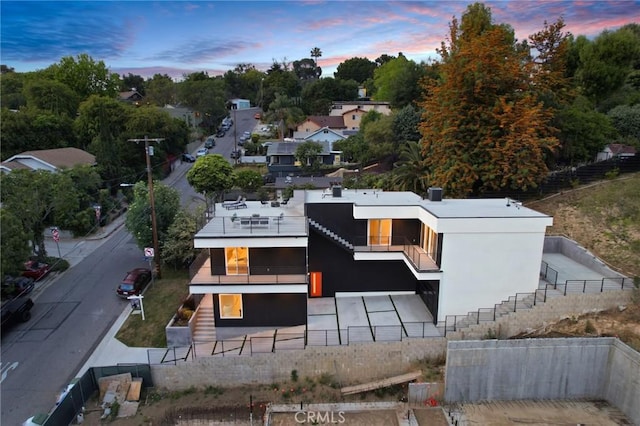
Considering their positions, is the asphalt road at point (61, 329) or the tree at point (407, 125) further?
the tree at point (407, 125)

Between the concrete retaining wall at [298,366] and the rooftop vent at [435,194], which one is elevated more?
the rooftop vent at [435,194]

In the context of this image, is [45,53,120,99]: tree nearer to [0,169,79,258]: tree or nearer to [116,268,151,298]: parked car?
Result: [0,169,79,258]: tree

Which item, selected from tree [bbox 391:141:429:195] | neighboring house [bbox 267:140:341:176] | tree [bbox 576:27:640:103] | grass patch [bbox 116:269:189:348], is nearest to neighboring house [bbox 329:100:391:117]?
neighboring house [bbox 267:140:341:176]

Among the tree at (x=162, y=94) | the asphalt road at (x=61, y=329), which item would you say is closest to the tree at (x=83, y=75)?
the tree at (x=162, y=94)

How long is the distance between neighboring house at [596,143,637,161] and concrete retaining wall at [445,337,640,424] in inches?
803

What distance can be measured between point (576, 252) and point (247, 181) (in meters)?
29.5

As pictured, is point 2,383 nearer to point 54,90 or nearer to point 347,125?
point 54,90

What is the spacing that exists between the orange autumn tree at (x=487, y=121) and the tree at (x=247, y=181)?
2003 centimetres

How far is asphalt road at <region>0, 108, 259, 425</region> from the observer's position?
1623 centimetres

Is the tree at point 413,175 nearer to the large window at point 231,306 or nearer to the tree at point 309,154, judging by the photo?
the large window at point 231,306

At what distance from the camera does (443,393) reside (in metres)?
16.5

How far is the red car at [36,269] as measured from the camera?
25281 millimetres

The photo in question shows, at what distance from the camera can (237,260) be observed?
18969mm

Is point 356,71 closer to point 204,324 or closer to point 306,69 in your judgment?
point 306,69
